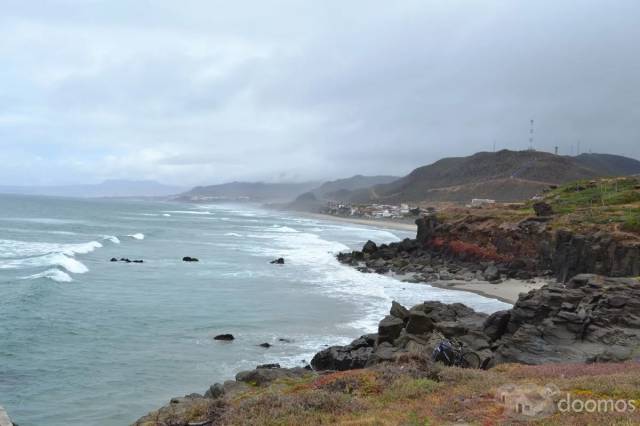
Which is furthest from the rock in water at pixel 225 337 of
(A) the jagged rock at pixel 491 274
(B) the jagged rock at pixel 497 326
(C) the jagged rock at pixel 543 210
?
(C) the jagged rock at pixel 543 210

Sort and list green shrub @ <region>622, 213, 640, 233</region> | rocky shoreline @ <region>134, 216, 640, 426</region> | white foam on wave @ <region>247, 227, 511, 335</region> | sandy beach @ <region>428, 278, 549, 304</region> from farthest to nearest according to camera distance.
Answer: green shrub @ <region>622, 213, 640, 233</region> → sandy beach @ <region>428, 278, 549, 304</region> → white foam on wave @ <region>247, 227, 511, 335</region> → rocky shoreline @ <region>134, 216, 640, 426</region>

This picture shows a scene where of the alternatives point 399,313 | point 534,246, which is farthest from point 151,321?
point 534,246

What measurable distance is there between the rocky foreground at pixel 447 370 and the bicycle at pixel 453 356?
0.49 meters

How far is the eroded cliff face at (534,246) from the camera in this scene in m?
35.6

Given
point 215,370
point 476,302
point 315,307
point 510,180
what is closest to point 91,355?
point 215,370

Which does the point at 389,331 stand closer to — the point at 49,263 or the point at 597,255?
the point at 597,255

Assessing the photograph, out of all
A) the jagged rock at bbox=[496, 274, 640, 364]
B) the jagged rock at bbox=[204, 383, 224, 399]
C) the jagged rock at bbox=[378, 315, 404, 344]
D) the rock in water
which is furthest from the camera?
the rock in water

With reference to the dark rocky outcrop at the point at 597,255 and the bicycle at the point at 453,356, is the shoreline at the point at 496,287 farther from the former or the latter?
the bicycle at the point at 453,356

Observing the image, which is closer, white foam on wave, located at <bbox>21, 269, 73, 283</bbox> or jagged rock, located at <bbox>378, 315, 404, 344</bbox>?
jagged rock, located at <bbox>378, 315, 404, 344</bbox>

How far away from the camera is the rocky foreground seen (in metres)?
10.6

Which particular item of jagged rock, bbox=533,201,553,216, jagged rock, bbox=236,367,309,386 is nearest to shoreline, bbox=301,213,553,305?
jagged rock, bbox=533,201,553,216

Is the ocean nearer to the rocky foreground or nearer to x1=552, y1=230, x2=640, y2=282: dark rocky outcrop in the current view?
the rocky foreground

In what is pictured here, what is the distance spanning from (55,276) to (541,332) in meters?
31.2

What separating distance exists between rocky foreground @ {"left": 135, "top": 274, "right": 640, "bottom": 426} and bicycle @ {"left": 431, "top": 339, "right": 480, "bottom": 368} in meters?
0.49
